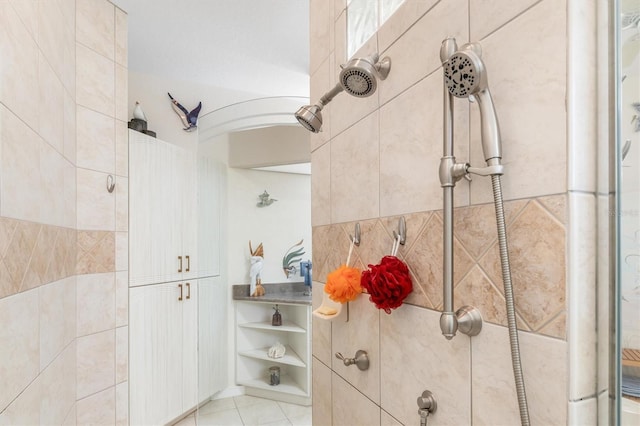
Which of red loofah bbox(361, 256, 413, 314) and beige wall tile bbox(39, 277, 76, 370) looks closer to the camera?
red loofah bbox(361, 256, 413, 314)

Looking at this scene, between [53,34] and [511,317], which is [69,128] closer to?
[53,34]

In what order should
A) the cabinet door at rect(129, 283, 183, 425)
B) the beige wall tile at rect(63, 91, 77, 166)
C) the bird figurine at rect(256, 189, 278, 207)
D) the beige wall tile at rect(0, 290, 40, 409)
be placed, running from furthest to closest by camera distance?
1. the bird figurine at rect(256, 189, 278, 207)
2. the cabinet door at rect(129, 283, 183, 425)
3. the beige wall tile at rect(63, 91, 77, 166)
4. the beige wall tile at rect(0, 290, 40, 409)

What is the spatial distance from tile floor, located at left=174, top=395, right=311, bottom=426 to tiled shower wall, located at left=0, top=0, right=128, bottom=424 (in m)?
1.00

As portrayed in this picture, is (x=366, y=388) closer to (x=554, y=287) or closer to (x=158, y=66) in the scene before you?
(x=554, y=287)

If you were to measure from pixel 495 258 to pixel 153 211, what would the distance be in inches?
88.6

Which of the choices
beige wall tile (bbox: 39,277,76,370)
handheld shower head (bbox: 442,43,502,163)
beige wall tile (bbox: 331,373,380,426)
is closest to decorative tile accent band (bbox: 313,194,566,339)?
handheld shower head (bbox: 442,43,502,163)

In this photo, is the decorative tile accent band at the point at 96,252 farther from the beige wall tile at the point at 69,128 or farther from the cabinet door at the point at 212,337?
the cabinet door at the point at 212,337

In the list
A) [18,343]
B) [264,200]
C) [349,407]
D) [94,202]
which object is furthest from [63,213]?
[264,200]

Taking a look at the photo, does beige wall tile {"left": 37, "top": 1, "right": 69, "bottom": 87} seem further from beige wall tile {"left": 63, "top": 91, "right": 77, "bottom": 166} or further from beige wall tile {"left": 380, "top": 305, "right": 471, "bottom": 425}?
beige wall tile {"left": 380, "top": 305, "right": 471, "bottom": 425}

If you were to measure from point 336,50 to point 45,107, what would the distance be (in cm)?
102

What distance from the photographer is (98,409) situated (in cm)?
198

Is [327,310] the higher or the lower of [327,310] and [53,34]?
the lower

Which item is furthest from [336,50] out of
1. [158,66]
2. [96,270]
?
[158,66]

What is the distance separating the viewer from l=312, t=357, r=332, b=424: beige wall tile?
1.36 metres
